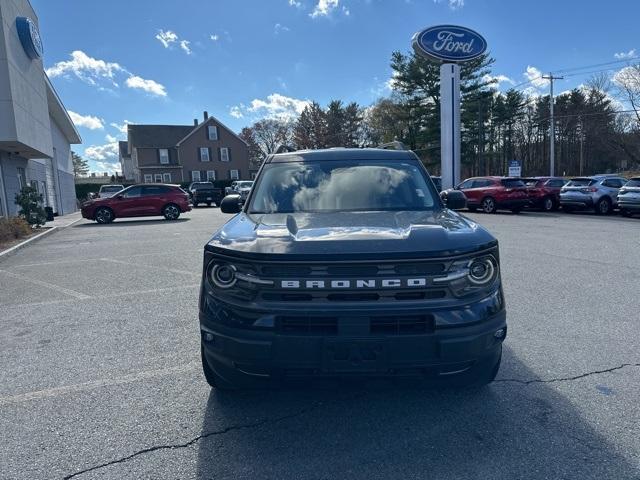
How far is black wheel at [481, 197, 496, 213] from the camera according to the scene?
66.1 feet

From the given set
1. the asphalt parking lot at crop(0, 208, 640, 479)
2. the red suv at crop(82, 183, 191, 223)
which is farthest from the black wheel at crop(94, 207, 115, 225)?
the asphalt parking lot at crop(0, 208, 640, 479)

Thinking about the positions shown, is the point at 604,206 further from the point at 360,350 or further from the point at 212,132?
the point at 212,132

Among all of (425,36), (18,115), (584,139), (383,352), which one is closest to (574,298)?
(383,352)

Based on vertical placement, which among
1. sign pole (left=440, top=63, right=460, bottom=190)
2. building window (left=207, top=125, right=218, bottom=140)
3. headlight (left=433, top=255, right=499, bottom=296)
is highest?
building window (left=207, top=125, right=218, bottom=140)

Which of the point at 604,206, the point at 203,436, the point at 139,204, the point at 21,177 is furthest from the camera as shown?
the point at 21,177

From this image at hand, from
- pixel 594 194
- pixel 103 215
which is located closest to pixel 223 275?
pixel 103 215

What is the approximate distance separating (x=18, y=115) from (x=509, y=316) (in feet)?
59.5

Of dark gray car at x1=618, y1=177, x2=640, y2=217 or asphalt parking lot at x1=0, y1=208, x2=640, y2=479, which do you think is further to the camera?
dark gray car at x1=618, y1=177, x2=640, y2=217

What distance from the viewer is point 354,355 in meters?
2.53

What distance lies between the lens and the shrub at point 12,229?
1281 cm

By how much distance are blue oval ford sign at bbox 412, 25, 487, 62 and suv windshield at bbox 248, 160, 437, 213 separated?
21870 mm

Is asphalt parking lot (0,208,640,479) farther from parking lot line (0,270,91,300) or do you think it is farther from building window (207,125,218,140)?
building window (207,125,218,140)

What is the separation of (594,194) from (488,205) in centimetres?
418

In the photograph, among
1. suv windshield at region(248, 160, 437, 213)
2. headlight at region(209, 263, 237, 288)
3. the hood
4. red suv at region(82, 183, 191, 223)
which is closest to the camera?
the hood
